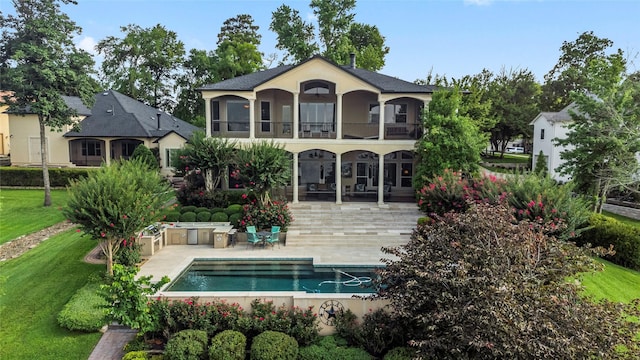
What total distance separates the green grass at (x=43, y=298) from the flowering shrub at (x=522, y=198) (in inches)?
440

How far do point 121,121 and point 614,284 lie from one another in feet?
111

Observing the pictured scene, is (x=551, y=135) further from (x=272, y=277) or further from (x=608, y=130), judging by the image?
(x=272, y=277)

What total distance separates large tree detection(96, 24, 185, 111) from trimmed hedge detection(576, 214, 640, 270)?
143ft

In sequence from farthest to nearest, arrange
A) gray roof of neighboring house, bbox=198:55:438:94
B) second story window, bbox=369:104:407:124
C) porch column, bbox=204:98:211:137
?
1. second story window, bbox=369:104:407:124
2. porch column, bbox=204:98:211:137
3. gray roof of neighboring house, bbox=198:55:438:94

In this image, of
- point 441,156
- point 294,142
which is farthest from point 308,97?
point 441,156

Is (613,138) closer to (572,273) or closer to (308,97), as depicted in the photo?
(572,273)

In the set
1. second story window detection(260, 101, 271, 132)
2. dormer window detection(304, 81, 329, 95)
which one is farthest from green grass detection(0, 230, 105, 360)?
dormer window detection(304, 81, 329, 95)

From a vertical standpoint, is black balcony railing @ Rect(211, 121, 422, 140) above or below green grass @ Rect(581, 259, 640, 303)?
Answer: above

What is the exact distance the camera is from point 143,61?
4716cm

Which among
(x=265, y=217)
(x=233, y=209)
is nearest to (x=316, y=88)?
(x=233, y=209)

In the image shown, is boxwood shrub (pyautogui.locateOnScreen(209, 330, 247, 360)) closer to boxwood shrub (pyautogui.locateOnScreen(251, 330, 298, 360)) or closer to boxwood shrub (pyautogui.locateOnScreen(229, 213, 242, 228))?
boxwood shrub (pyautogui.locateOnScreen(251, 330, 298, 360))

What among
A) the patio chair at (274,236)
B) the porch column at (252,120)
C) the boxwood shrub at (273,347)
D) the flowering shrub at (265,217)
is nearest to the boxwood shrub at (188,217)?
the flowering shrub at (265,217)

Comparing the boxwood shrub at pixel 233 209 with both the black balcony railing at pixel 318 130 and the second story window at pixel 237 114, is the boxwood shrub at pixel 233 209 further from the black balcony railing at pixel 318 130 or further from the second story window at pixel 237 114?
the second story window at pixel 237 114

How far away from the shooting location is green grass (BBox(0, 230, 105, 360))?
9.99 meters
